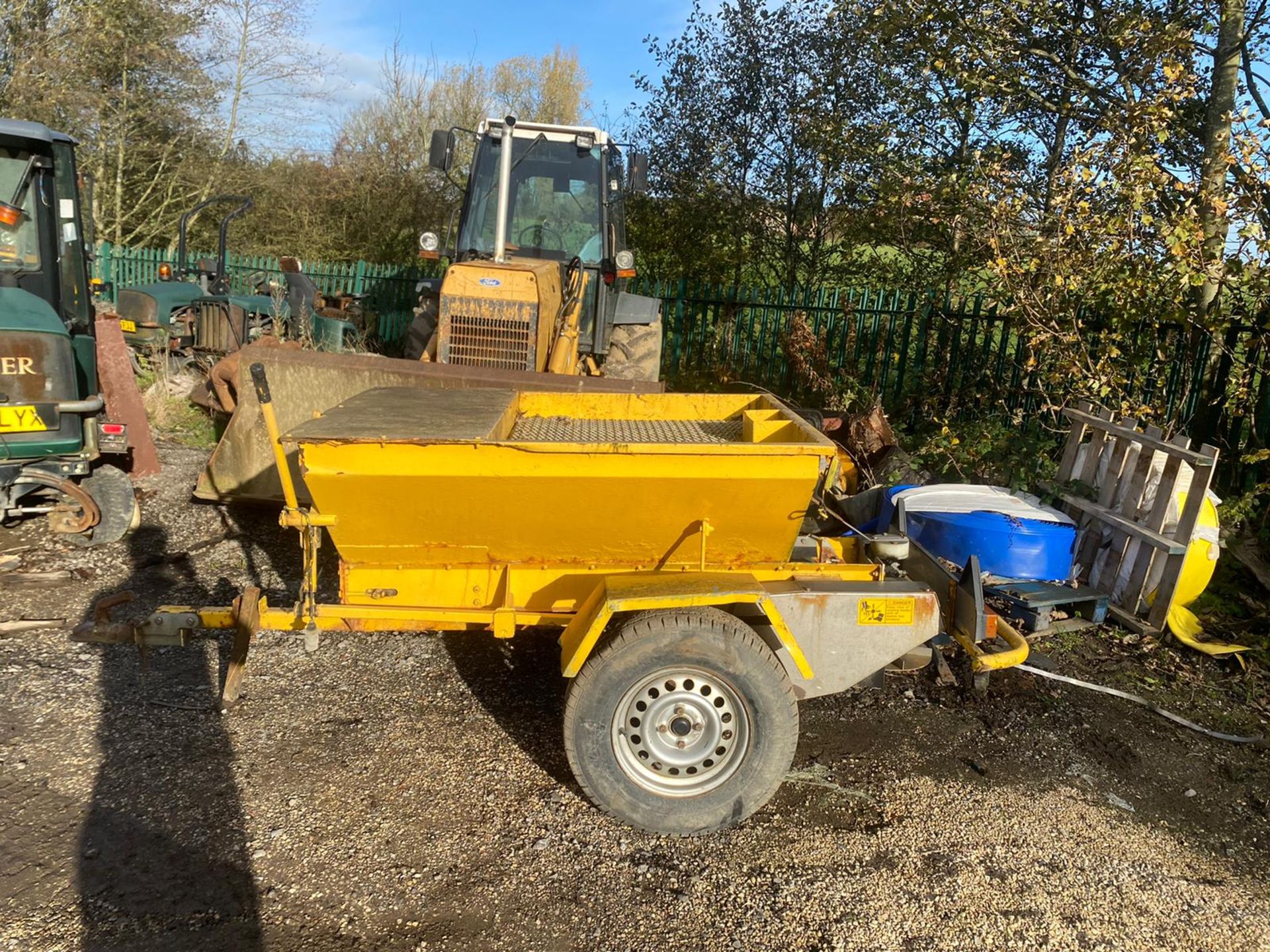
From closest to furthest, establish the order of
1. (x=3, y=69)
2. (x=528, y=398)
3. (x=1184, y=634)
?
(x=528, y=398)
(x=1184, y=634)
(x=3, y=69)

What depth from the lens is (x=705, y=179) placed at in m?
12.5

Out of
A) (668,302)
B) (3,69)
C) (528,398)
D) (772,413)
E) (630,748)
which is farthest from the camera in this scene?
(3,69)

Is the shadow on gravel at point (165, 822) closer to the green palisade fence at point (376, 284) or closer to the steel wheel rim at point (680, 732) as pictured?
the steel wheel rim at point (680, 732)

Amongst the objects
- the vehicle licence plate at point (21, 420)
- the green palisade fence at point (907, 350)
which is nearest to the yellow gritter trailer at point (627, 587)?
the vehicle licence plate at point (21, 420)

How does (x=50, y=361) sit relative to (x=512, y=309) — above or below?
below

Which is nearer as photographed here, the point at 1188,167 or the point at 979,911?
the point at 979,911

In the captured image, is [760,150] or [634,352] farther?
[760,150]

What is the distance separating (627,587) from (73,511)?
4562mm

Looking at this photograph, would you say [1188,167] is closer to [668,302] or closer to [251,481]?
[668,302]

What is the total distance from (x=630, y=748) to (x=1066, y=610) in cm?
356

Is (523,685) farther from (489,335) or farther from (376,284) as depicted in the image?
(376,284)

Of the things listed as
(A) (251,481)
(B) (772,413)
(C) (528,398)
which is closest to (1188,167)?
(B) (772,413)

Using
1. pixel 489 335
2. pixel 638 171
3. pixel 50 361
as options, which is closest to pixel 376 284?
pixel 638 171

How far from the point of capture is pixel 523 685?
441cm
